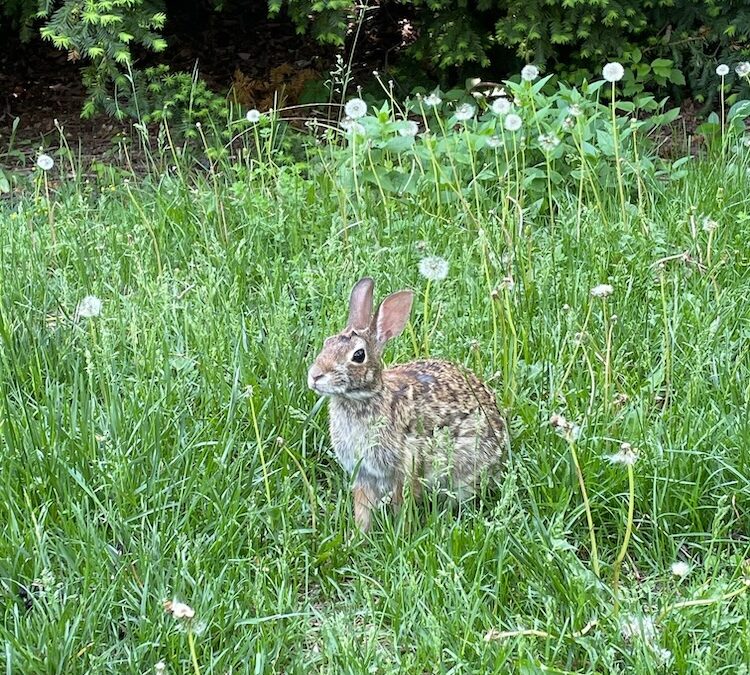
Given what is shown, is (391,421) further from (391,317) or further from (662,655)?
(662,655)

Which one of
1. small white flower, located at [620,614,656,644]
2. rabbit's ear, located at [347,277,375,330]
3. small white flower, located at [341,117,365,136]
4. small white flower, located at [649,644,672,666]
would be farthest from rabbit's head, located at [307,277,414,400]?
small white flower, located at [341,117,365,136]

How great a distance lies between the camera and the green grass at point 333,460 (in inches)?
97.4

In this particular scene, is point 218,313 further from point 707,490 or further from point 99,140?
point 99,140

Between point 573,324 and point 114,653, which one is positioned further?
point 573,324

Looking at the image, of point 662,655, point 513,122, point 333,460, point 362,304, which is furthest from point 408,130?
point 662,655

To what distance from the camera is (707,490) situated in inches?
117

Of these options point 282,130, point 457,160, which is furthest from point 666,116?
point 282,130

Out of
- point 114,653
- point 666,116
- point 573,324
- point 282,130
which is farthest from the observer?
point 282,130

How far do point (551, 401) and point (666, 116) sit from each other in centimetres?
305

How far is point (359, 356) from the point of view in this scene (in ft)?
9.77

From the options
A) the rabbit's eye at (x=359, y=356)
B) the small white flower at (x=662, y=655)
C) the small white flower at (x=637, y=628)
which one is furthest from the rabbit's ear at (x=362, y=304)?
the small white flower at (x=662, y=655)

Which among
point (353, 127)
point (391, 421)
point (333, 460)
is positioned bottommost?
point (333, 460)

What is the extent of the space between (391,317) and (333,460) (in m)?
0.55

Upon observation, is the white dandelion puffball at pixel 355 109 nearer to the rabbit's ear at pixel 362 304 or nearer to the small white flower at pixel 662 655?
the rabbit's ear at pixel 362 304
